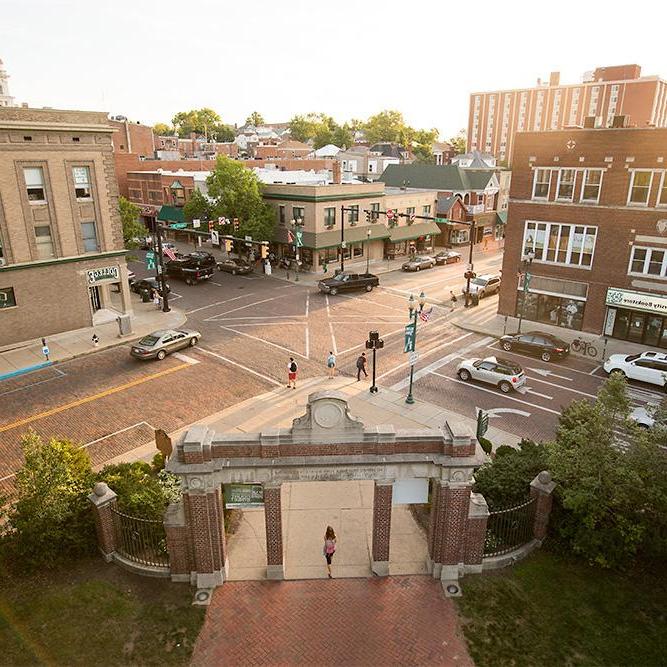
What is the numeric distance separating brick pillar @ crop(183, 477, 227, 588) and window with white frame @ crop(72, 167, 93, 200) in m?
26.7

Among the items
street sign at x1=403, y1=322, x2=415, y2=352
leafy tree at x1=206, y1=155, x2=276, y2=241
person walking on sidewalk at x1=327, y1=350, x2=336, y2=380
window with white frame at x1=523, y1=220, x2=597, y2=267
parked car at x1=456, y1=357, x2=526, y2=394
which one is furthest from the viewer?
leafy tree at x1=206, y1=155, x2=276, y2=241

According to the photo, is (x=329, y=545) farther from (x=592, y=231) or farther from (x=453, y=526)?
(x=592, y=231)

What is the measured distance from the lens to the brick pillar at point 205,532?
43.7 ft

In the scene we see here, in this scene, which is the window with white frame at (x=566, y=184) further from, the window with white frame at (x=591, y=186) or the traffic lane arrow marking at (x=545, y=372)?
the traffic lane arrow marking at (x=545, y=372)

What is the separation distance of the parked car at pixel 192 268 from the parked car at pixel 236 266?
1.19 meters

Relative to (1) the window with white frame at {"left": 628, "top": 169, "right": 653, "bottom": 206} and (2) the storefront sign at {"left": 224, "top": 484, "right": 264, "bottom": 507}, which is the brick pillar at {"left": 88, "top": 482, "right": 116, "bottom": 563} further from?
(1) the window with white frame at {"left": 628, "top": 169, "right": 653, "bottom": 206}

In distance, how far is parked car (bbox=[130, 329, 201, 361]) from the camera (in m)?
30.0

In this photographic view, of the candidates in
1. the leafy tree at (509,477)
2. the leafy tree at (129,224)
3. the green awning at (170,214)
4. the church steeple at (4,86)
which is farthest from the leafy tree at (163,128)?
the leafy tree at (509,477)

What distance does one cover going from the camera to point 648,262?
32.2 meters

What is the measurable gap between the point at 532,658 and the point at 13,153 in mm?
33845

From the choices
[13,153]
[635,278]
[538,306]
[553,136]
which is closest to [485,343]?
[538,306]

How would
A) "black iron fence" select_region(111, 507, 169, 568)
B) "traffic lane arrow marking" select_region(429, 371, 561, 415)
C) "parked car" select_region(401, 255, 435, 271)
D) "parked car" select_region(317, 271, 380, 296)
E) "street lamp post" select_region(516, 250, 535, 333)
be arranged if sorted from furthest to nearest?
1. "parked car" select_region(401, 255, 435, 271)
2. "parked car" select_region(317, 271, 380, 296)
3. "street lamp post" select_region(516, 250, 535, 333)
4. "traffic lane arrow marking" select_region(429, 371, 561, 415)
5. "black iron fence" select_region(111, 507, 169, 568)

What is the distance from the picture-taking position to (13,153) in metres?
29.9

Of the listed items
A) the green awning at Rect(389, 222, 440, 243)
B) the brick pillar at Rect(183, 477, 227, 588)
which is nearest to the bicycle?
the brick pillar at Rect(183, 477, 227, 588)
